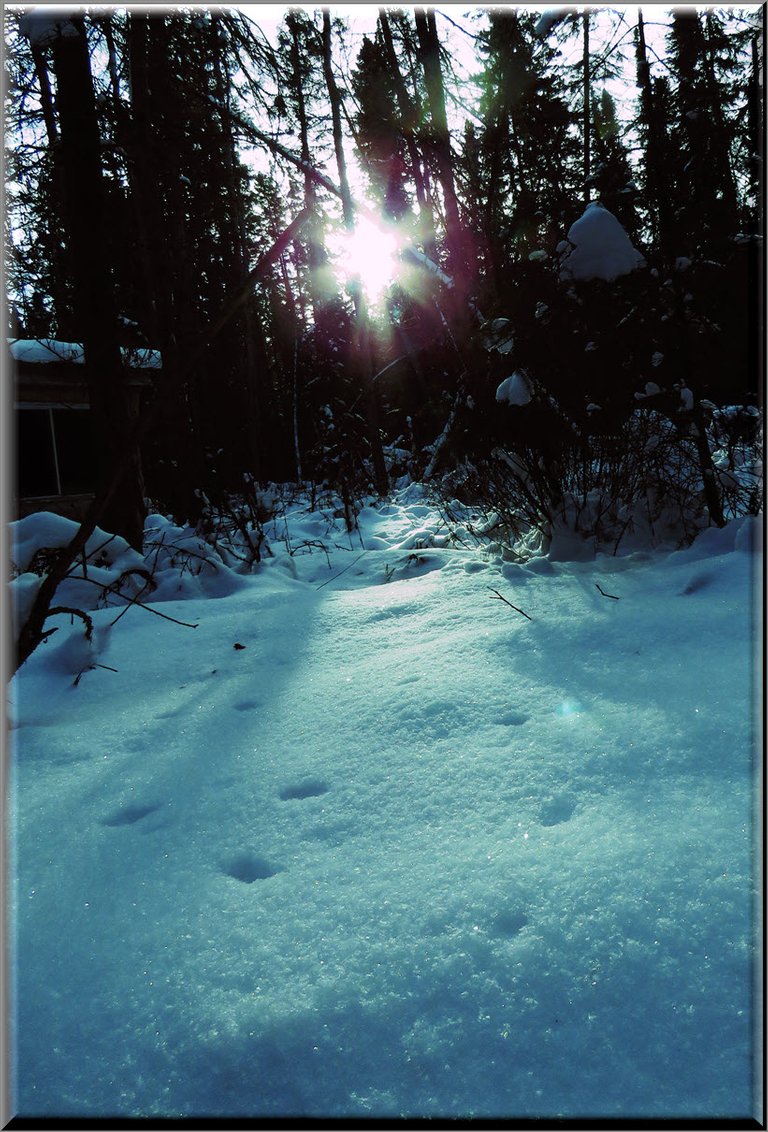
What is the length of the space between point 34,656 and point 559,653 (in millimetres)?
1763

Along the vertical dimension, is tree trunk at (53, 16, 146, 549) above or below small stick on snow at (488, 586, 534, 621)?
above

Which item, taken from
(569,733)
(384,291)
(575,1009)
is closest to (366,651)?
(569,733)

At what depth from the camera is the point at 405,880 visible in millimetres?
866

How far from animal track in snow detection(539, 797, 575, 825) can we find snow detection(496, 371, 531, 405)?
7.28ft

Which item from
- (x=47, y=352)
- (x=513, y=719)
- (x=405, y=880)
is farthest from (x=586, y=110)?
(x=47, y=352)

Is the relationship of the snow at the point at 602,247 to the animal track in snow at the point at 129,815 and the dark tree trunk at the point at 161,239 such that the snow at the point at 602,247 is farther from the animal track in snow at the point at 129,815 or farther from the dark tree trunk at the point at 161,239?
the animal track in snow at the point at 129,815

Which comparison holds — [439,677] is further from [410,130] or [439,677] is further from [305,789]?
[410,130]

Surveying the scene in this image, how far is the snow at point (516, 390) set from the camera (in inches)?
112

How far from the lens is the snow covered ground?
62 cm

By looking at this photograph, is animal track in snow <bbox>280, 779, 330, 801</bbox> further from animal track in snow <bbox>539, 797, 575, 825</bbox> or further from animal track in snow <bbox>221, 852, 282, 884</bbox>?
animal track in snow <bbox>539, 797, 575, 825</bbox>

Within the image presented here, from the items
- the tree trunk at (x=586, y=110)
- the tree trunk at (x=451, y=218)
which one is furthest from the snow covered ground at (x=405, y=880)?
the tree trunk at (x=451, y=218)

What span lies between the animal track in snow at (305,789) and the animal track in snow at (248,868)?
0.58 feet

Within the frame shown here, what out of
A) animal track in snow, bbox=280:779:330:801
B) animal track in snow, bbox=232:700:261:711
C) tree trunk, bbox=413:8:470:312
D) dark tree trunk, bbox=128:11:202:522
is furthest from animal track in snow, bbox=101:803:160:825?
tree trunk, bbox=413:8:470:312

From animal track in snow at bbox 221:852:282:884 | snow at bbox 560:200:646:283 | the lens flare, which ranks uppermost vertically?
the lens flare
